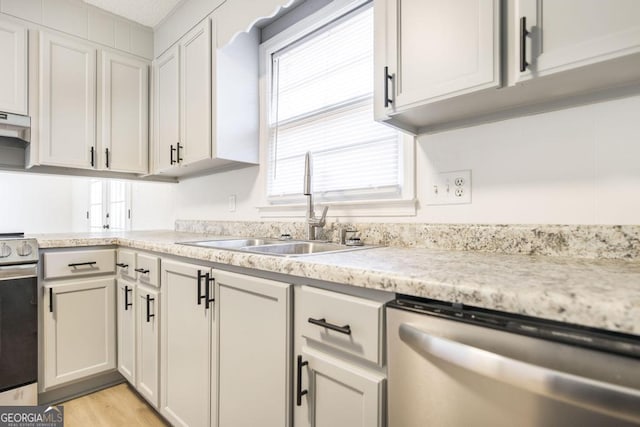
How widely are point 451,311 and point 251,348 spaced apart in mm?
746

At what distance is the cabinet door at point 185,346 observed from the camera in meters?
1.36

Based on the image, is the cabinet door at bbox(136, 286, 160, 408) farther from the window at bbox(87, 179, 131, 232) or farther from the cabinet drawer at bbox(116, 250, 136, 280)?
the window at bbox(87, 179, 131, 232)

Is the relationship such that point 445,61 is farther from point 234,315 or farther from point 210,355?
point 210,355

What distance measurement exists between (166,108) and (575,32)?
2438mm

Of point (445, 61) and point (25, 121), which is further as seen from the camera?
point (25, 121)

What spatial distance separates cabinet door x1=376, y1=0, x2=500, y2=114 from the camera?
0.92 meters

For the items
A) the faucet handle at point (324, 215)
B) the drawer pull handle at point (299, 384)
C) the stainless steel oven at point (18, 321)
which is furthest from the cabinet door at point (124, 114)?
the drawer pull handle at point (299, 384)

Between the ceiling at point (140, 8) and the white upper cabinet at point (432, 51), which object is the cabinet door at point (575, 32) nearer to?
the white upper cabinet at point (432, 51)

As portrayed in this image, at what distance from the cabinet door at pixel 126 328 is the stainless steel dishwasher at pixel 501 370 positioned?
67.4 inches

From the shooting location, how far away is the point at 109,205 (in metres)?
4.13

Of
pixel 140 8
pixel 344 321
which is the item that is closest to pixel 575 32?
pixel 344 321

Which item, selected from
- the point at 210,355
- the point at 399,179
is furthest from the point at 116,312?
the point at 399,179

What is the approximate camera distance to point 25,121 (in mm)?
2127

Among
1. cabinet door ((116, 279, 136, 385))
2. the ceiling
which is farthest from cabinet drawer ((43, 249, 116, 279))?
the ceiling
